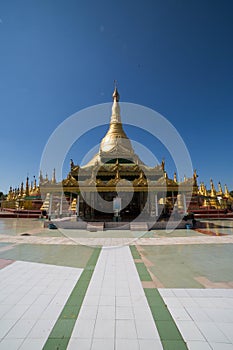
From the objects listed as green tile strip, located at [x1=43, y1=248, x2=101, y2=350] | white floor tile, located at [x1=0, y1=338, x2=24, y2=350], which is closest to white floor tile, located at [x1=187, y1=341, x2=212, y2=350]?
green tile strip, located at [x1=43, y1=248, x2=101, y2=350]

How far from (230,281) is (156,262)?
2.42 metres

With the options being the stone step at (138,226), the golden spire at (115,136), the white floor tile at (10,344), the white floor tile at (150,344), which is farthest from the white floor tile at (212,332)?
the golden spire at (115,136)

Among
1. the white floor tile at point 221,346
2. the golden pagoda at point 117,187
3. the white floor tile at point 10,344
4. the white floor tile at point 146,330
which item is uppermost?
the golden pagoda at point 117,187

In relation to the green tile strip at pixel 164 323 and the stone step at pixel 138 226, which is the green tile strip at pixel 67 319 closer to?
the green tile strip at pixel 164 323

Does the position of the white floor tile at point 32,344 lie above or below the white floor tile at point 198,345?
below

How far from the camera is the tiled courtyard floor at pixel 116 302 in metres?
2.62

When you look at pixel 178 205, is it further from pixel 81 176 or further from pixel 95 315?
pixel 95 315

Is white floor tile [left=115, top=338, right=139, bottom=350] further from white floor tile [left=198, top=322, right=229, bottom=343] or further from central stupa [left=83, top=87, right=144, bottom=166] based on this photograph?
central stupa [left=83, top=87, right=144, bottom=166]

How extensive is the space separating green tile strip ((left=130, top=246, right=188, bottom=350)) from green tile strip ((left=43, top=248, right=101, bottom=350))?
1.48 metres

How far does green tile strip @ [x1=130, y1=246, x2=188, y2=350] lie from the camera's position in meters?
2.54

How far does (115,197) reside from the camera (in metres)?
20.8

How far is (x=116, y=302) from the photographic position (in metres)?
3.72

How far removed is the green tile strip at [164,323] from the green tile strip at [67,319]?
58.2 inches

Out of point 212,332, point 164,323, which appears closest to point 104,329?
point 164,323
